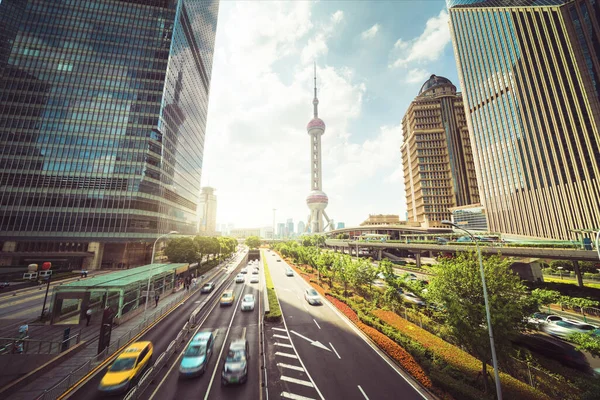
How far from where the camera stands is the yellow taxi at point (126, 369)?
12359mm

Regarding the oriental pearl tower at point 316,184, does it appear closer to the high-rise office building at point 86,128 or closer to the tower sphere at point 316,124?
the tower sphere at point 316,124

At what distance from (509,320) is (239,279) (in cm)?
4067

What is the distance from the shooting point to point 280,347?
18.5 metres

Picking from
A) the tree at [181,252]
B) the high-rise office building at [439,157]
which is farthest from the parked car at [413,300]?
the high-rise office building at [439,157]

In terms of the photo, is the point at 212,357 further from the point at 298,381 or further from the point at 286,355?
the point at 298,381

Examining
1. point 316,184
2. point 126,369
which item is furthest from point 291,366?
point 316,184

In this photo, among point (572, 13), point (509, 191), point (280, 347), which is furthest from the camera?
point (509, 191)

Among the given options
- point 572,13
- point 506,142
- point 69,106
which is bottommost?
point 506,142

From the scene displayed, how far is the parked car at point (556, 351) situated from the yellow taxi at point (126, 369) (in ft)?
81.8

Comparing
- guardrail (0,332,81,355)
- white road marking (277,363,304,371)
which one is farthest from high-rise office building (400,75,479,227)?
guardrail (0,332,81,355)

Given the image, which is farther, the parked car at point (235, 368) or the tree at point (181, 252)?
the tree at point (181, 252)

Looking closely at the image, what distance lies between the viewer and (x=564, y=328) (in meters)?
20.4

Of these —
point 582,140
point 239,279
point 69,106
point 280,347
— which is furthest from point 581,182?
point 69,106

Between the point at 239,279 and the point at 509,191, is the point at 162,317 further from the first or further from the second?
the point at 509,191
